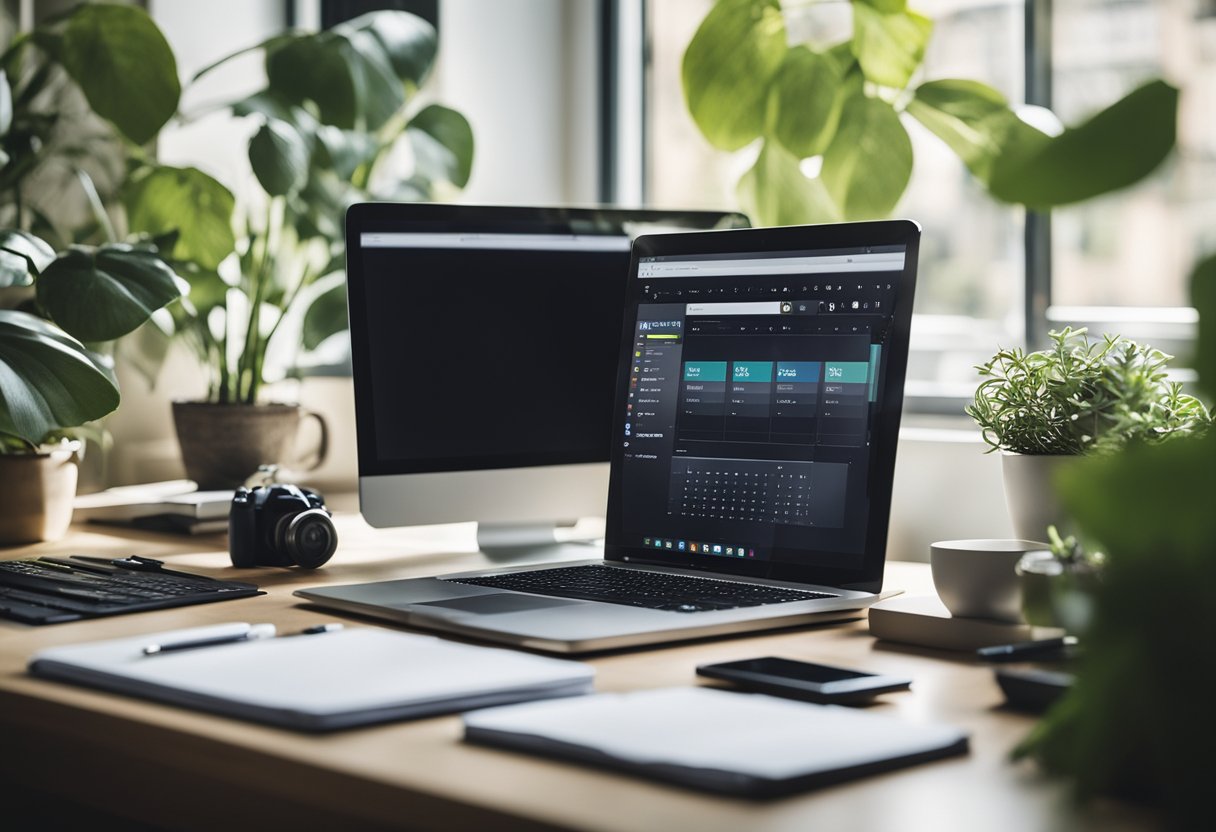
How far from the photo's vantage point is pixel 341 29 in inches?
84.4

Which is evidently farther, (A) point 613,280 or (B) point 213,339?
(B) point 213,339

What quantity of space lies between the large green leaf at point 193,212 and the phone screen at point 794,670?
4.39ft

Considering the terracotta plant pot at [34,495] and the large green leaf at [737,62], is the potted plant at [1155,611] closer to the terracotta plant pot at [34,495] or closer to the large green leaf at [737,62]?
the large green leaf at [737,62]

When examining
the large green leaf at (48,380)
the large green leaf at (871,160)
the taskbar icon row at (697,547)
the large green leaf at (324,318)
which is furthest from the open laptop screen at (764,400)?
the large green leaf at (324,318)

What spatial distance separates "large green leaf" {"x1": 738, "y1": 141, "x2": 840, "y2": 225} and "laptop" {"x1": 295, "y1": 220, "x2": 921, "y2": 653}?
1.04ft

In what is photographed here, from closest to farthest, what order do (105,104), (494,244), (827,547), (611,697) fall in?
1. (611,697)
2. (827,547)
3. (494,244)
4. (105,104)

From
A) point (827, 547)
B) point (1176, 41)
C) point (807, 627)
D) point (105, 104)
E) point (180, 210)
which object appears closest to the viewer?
point (807, 627)

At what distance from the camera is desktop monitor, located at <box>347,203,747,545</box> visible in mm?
1578

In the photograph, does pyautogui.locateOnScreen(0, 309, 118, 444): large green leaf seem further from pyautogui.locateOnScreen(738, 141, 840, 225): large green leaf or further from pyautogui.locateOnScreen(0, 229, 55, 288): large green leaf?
pyautogui.locateOnScreen(738, 141, 840, 225): large green leaf

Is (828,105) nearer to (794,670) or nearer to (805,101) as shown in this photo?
(805,101)

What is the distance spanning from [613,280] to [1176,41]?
159 centimetres

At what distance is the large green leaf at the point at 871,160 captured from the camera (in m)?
1.71

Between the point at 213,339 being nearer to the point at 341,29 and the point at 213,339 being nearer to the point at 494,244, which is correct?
the point at 341,29

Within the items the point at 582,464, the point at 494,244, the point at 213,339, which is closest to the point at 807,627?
the point at 582,464
